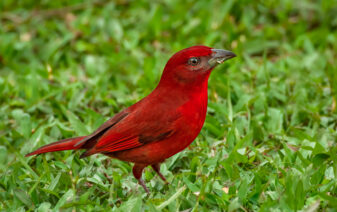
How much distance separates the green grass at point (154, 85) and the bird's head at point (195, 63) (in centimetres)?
71

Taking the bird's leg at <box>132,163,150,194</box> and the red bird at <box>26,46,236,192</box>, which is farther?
the bird's leg at <box>132,163,150,194</box>

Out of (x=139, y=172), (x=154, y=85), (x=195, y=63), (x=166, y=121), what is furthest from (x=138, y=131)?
(x=154, y=85)

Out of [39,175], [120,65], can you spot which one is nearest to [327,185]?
[39,175]

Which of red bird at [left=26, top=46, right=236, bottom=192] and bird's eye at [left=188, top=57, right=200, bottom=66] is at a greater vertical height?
bird's eye at [left=188, top=57, right=200, bottom=66]

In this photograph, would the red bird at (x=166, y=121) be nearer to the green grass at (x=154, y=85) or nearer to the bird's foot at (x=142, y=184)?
the bird's foot at (x=142, y=184)

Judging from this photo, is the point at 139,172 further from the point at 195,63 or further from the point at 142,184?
the point at 195,63

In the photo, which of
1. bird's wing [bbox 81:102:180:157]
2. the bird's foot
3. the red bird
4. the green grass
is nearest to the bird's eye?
the red bird

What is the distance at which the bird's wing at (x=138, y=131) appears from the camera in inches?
159

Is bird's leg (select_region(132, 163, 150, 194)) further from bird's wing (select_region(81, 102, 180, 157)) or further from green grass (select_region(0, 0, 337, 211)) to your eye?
bird's wing (select_region(81, 102, 180, 157))

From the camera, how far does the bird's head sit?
4.12 meters

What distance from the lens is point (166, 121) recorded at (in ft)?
13.2

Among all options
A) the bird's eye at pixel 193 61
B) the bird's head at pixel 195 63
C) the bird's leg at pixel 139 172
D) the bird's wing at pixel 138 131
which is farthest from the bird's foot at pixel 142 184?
the bird's eye at pixel 193 61

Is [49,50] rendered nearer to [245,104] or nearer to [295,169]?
[245,104]

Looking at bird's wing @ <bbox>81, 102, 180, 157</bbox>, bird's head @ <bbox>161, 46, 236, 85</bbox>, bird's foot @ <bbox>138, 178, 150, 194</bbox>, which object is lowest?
bird's foot @ <bbox>138, 178, 150, 194</bbox>
